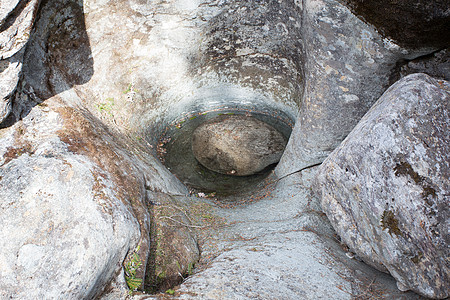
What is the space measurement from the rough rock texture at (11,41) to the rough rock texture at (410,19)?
2.48m

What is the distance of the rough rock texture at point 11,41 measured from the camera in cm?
222

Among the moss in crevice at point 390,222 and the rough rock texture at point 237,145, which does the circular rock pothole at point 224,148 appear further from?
the moss in crevice at point 390,222

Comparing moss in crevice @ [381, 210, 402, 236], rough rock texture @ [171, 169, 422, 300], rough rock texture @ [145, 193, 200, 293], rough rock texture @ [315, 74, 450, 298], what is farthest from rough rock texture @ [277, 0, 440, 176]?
rough rock texture @ [145, 193, 200, 293]

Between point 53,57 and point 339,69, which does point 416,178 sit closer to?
point 339,69

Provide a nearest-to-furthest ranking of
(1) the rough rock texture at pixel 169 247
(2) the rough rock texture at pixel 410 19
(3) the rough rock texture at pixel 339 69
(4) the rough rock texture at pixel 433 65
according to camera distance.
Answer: (2) the rough rock texture at pixel 410 19 < (1) the rough rock texture at pixel 169 247 < (4) the rough rock texture at pixel 433 65 < (3) the rough rock texture at pixel 339 69

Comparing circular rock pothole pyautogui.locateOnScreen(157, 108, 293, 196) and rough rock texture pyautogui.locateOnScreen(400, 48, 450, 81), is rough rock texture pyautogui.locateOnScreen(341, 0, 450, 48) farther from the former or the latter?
circular rock pothole pyautogui.locateOnScreen(157, 108, 293, 196)

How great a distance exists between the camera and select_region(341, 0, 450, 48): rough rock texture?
2.17 meters

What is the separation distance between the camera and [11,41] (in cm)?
229

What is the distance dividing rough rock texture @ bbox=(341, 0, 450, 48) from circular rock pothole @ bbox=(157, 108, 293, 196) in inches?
104

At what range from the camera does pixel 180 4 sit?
4.06m

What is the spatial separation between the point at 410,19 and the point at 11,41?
2.89 metres

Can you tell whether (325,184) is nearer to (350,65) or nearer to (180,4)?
(350,65)

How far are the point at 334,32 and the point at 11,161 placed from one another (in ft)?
9.12

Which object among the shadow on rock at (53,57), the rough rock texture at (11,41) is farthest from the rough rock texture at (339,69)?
the shadow on rock at (53,57)
